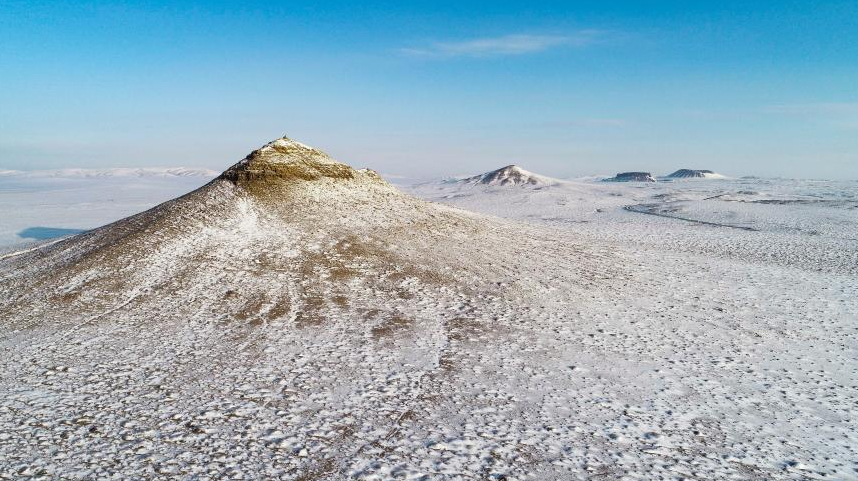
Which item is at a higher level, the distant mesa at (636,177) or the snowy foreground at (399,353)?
the distant mesa at (636,177)

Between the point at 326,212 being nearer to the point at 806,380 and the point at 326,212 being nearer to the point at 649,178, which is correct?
the point at 806,380

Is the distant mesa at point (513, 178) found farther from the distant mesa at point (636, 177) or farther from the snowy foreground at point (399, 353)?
the snowy foreground at point (399, 353)

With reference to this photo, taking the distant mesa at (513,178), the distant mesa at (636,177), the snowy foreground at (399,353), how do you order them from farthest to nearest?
the distant mesa at (636,177)
the distant mesa at (513,178)
the snowy foreground at (399,353)

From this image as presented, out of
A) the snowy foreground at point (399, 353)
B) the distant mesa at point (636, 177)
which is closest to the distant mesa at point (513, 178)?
the distant mesa at point (636, 177)

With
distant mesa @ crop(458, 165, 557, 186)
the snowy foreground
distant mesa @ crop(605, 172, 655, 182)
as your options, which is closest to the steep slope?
the snowy foreground

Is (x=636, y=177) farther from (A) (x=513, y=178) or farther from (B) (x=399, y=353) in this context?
(B) (x=399, y=353)

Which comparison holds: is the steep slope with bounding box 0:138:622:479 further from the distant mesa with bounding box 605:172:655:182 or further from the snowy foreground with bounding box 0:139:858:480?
the distant mesa with bounding box 605:172:655:182

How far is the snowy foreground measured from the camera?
983cm

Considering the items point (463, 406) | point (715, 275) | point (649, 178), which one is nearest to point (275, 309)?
point (463, 406)

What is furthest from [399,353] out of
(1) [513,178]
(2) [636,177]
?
(2) [636,177]

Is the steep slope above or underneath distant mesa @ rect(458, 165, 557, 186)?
underneath

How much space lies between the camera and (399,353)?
587 inches

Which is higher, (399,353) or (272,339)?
(272,339)

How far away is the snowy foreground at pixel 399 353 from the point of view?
9.83 m
